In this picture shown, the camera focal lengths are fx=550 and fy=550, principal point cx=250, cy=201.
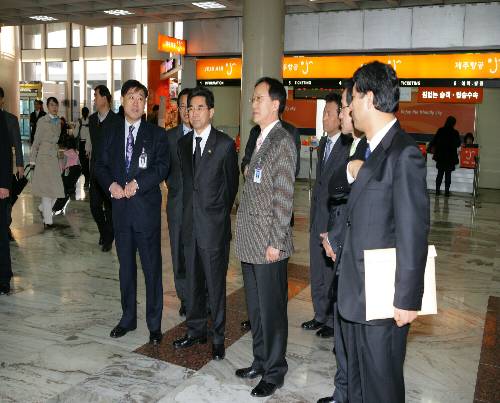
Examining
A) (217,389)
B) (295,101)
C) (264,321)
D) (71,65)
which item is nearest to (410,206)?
(264,321)

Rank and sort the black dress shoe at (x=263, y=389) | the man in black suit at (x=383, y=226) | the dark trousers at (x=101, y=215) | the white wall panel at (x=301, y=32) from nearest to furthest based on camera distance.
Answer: the man in black suit at (x=383, y=226), the black dress shoe at (x=263, y=389), the dark trousers at (x=101, y=215), the white wall panel at (x=301, y=32)

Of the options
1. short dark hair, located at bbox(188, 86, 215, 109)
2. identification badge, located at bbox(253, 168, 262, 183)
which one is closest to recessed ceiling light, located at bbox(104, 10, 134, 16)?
short dark hair, located at bbox(188, 86, 215, 109)

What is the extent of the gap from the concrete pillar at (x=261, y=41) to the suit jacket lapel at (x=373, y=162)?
760 centimetres

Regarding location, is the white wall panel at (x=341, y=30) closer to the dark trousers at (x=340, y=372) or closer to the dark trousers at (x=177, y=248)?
the dark trousers at (x=177, y=248)

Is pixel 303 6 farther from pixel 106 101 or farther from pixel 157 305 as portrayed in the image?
pixel 157 305

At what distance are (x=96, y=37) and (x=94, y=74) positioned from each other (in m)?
1.99

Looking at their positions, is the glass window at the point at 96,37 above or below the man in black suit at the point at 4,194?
above

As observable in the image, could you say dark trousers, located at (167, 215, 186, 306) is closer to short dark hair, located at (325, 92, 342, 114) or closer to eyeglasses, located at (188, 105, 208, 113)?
eyeglasses, located at (188, 105, 208, 113)

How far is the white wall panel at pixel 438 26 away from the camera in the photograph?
12.2 metres

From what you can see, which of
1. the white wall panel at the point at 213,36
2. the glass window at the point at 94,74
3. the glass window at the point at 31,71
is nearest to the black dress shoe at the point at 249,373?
the white wall panel at the point at 213,36

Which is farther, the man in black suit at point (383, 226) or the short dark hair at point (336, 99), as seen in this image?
the short dark hair at point (336, 99)

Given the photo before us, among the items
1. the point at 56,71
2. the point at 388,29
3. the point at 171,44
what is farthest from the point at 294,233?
the point at 56,71

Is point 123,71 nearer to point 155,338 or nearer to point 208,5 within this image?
point 208,5

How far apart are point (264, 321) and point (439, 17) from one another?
1100 centimetres
